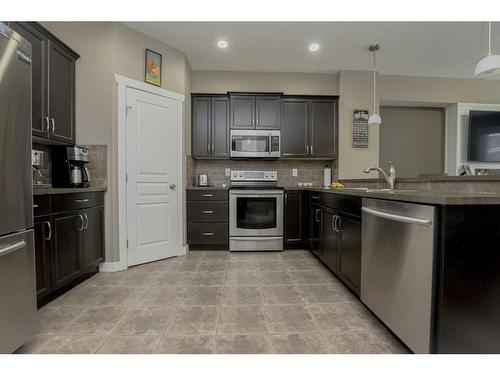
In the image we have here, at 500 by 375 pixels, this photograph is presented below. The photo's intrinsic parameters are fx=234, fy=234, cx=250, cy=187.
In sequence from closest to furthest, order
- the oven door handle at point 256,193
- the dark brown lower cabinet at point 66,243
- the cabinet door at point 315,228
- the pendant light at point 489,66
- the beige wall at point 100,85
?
the pendant light at point 489,66 → the dark brown lower cabinet at point 66,243 → the beige wall at point 100,85 → the cabinet door at point 315,228 → the oven door handle at point 256,193

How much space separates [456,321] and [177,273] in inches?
89.9

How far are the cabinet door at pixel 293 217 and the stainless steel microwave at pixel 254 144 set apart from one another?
0.71m

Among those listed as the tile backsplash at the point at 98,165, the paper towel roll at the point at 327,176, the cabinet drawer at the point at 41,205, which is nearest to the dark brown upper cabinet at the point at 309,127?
the paper towel roll at the point at 327,176

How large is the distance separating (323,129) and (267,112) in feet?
3.09

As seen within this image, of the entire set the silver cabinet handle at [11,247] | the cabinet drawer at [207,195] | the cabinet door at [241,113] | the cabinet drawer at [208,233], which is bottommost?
the cabinet drawer at [208,233]

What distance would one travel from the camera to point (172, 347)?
53.7 inches

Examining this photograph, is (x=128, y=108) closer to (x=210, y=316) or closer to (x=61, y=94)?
(x=61, y=94)

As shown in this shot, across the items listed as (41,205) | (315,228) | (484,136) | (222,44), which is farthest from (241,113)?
(484,136)

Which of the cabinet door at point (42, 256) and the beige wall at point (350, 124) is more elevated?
the beige wall at point (350, 124)

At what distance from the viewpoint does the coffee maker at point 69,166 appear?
92.4 inches

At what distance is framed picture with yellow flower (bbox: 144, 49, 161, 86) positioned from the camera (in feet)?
9.24

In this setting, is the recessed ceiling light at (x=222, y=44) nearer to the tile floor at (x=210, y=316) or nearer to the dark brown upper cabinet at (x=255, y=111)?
the dark brown upper cabinet at (x=255, y=111)

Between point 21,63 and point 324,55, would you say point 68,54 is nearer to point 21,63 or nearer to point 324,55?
point 21,63
